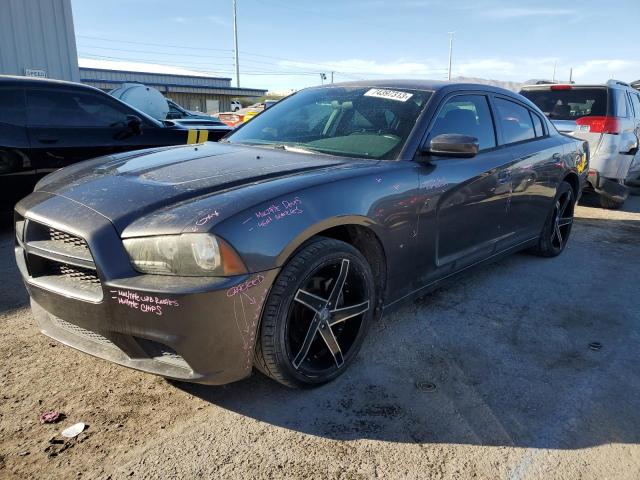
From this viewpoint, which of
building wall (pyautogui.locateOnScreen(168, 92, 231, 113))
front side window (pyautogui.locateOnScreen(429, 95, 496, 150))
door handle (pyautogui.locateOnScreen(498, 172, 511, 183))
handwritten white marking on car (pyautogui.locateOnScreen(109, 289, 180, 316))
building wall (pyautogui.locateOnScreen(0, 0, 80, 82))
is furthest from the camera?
building wall (pyautogui.locateOnScreen(168, 92, 231, 113))

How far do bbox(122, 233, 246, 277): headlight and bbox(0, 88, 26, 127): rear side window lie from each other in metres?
3.78

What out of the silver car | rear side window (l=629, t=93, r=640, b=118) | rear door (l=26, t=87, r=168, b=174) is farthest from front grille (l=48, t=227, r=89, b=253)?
rear side window (l=629, t=93, r=640, b=118)

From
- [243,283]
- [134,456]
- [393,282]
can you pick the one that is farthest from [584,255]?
[134,456]

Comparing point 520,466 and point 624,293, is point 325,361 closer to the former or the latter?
point 520,466

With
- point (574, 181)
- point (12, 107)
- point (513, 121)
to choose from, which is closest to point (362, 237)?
point (513, 121)

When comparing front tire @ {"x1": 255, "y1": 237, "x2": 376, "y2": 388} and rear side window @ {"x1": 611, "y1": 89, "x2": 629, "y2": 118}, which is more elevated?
rear side window @ {"x1": 611, "y1": 89, "x2": 629, "y2": 118}

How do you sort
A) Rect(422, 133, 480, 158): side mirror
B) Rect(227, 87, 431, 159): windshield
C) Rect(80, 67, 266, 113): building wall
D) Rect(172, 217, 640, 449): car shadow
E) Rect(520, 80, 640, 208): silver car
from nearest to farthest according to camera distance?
Rect(172, 217, 640, 449): car shadow
Rect(422, 133, 480, 158): side mirror
Rect(227, 87, 431, 159): windshield
Rect(520, 80, 640, 208): silver car
Rect(80, 67, 266, 113): building wall

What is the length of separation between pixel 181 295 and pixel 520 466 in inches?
61.3

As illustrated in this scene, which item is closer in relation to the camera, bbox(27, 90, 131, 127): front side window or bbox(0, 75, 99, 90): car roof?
bbox(0, 75, 99, 90): car roof

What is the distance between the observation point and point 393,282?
2.94 m

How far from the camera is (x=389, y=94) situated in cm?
343

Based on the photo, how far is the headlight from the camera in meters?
2.04

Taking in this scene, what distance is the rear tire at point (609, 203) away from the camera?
24.9 ft

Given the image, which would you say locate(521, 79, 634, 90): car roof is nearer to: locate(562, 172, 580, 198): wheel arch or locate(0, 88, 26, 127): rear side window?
locate(562, 172, 580, 198): wheel arch
